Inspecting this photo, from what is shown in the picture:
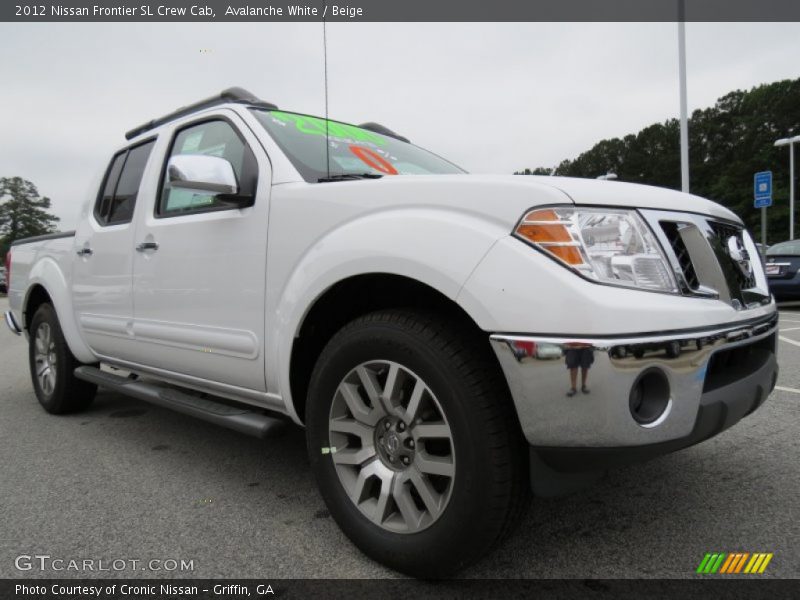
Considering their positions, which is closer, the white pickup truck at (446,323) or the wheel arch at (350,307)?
the white pickup truck at (446,323)

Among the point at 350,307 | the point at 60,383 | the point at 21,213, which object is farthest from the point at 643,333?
the point at 21,213

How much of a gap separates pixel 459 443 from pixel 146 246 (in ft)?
6.80

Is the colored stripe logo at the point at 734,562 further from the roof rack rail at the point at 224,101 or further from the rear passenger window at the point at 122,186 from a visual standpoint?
the rear passenger window at the point at 122,186

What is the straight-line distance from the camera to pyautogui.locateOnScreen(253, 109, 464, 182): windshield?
237 centimetres

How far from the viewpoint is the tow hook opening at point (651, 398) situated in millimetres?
1442

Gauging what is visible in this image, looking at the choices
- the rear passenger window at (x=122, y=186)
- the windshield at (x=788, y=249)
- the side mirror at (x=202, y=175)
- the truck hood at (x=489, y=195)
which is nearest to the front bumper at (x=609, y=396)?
the truck hood at (x=489, y=195)

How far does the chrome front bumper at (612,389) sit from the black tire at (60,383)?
11.5 ft

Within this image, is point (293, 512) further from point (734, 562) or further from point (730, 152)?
point (730, 152)

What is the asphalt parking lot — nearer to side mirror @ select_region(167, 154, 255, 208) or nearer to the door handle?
the door handle

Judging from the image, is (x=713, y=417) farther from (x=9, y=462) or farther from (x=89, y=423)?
(x=89, y=423)

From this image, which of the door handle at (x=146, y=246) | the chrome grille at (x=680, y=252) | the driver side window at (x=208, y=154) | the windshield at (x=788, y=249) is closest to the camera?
the chrome grille at (x=680, y=252)

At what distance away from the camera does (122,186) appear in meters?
3.47

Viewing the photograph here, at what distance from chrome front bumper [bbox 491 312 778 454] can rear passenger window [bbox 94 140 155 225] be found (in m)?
2.64

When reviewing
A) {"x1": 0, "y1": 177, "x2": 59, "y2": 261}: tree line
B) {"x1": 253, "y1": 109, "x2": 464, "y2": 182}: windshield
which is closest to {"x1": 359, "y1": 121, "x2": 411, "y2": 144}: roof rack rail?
{"x1": 253, "y1": 109, "x2": 464, "y2": 182}: windshield
